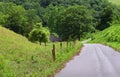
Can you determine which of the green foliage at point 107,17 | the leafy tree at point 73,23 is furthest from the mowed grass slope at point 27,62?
the green foliage at point 107,17

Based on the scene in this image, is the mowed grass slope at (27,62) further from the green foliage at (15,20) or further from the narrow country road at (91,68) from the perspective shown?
the green foliage at (15,20)

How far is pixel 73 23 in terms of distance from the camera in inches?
2601

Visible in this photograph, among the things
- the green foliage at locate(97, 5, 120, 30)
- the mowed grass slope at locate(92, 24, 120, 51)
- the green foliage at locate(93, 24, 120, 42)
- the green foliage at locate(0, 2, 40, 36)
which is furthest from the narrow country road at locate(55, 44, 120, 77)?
the green foliage at locate(97, 5, 120, 30)

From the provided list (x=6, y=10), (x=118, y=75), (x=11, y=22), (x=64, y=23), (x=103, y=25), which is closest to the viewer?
(x=118, y=75)

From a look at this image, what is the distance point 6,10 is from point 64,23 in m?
67.1

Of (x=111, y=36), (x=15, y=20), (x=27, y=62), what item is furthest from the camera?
(x=15, y=20)

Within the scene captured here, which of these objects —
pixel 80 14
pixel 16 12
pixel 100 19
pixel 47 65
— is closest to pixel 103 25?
pixel 100 19

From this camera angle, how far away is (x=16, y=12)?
125 meters

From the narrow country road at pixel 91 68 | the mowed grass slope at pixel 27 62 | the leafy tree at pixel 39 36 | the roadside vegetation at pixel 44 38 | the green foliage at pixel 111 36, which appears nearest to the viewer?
the mowed grass slope at pixel 27 62

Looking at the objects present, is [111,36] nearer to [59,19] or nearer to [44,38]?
[44,38]

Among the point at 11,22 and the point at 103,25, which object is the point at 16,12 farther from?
the point at 103,25

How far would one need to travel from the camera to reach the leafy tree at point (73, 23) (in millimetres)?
65312

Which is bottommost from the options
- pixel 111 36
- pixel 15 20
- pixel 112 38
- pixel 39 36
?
pixel 39 36

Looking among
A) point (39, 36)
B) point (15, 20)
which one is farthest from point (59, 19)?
point (15, 20)
